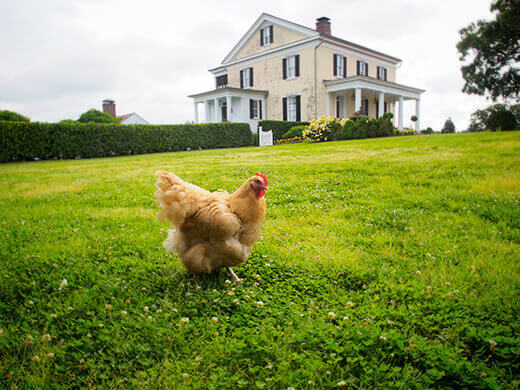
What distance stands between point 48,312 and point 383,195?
529cm

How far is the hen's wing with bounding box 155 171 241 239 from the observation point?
3023mm

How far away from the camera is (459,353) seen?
2.35 metres

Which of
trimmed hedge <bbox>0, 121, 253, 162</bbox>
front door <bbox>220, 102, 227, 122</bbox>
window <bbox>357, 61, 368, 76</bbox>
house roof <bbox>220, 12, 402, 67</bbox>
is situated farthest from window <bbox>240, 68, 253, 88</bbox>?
window <bbox>357, 61, 368, 76</bbox>

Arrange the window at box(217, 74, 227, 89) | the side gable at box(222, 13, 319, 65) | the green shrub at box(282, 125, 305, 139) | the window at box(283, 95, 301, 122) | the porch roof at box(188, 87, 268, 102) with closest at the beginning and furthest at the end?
the green shrub at box(282, 125, 305, 139) → the side gable at box(222, 13, 319, 65) → the window at box(283, 95, 301, 122) → the porch roof at box(188, 87, 268, 102) → the window at box(217, 74, 227, 89)

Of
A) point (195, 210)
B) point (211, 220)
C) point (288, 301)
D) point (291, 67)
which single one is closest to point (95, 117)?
point (291, 67)

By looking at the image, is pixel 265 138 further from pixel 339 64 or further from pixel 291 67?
pixel 339 64

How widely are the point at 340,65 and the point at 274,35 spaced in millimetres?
6627

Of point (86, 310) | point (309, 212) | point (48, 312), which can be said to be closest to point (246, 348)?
point (86, 310)

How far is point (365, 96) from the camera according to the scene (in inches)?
1289

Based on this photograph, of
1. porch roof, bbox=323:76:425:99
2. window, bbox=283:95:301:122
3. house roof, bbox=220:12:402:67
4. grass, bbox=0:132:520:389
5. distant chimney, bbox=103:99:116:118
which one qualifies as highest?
house roof, bbox=220:12:402:67

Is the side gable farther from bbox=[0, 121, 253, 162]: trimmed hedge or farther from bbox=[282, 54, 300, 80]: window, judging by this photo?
bbox=[0, 121, 253, 162]: trimmed hedge

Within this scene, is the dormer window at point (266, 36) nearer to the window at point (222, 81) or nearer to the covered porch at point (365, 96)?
the window at point (222, 81)

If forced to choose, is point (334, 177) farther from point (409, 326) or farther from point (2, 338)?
point (2, 338)

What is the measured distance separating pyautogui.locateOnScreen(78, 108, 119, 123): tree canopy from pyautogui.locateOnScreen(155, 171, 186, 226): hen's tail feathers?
3422cm
